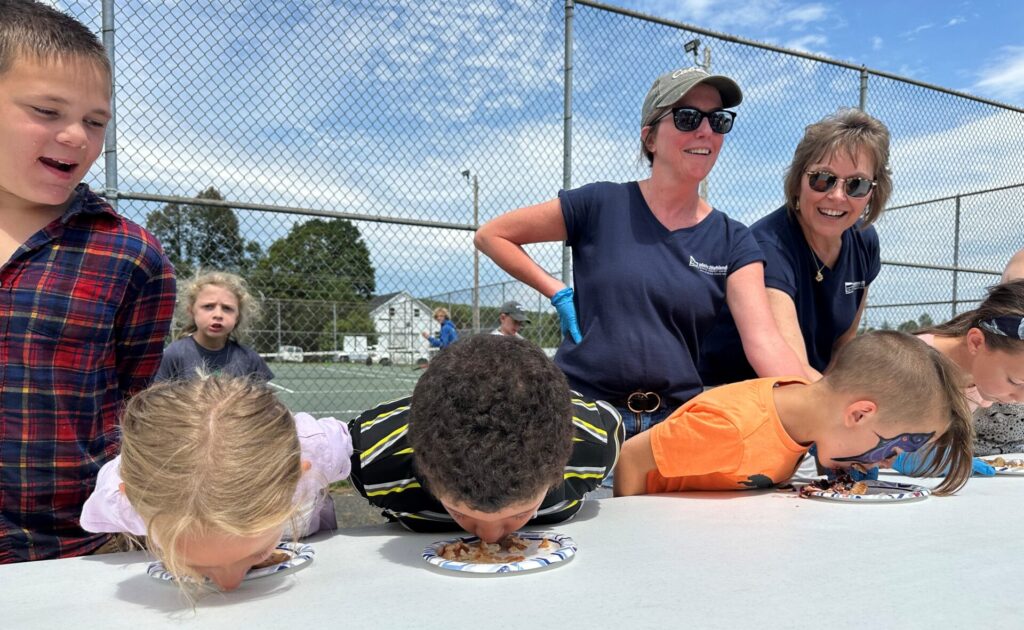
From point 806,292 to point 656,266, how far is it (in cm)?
66

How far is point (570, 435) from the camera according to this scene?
4.02 ft

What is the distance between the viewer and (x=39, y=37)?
4.29 ft

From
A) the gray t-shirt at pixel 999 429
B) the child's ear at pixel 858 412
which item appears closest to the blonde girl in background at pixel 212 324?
the child's ear at pixel 858 412

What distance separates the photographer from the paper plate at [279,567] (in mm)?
1138

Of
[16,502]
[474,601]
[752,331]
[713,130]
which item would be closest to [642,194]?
[713,130]

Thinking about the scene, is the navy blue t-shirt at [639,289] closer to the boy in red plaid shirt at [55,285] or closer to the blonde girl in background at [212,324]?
the boy in red plaid shirt at [55,285]

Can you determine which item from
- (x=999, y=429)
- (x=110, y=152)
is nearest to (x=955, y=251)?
(x=999, y=429)

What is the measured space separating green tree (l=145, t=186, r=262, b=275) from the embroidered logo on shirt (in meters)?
2.64

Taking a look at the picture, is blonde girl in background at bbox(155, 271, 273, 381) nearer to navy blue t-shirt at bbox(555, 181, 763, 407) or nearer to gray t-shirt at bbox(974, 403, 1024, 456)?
navy blue t-shirt at bbox(555, 181, 763, 407)

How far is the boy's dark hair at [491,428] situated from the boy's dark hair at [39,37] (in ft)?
3.00

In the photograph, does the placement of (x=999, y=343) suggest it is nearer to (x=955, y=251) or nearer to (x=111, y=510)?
(x=111, y=510)

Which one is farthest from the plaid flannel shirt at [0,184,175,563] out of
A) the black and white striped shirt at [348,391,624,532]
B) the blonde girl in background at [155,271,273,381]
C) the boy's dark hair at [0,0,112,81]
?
the blonde girl in background at [155,271,273,381]

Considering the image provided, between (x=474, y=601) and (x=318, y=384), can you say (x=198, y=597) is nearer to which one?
(x=474, y=601)

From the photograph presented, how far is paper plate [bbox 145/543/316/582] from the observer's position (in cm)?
114
